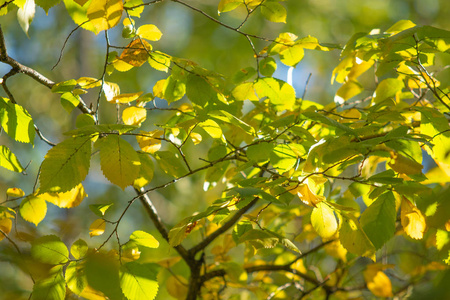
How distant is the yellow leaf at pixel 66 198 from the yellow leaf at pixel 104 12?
37 centimetres

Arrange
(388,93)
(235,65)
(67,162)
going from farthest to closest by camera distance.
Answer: (235,65), (388,93), (67,162)

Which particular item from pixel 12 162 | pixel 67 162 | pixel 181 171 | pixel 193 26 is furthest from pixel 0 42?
pixel 193 26

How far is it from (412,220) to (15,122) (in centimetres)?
88

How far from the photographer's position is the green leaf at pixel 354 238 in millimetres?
780

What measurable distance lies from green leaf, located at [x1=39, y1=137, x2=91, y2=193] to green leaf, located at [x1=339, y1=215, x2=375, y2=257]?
0.52 metres

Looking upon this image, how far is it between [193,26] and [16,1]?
5.24 meters

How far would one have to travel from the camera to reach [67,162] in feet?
2.43

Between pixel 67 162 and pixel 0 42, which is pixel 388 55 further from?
pixel 0 42

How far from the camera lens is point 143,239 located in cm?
86

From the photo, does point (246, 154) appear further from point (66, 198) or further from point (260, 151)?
point (66, 198)

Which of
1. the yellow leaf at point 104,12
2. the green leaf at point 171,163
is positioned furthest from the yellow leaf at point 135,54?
the green leaf at point 171,163

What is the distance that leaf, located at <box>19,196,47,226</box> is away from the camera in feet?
3.10

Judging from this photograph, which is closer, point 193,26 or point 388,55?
point 388,55

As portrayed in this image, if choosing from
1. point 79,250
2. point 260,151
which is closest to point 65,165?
point 79,250
